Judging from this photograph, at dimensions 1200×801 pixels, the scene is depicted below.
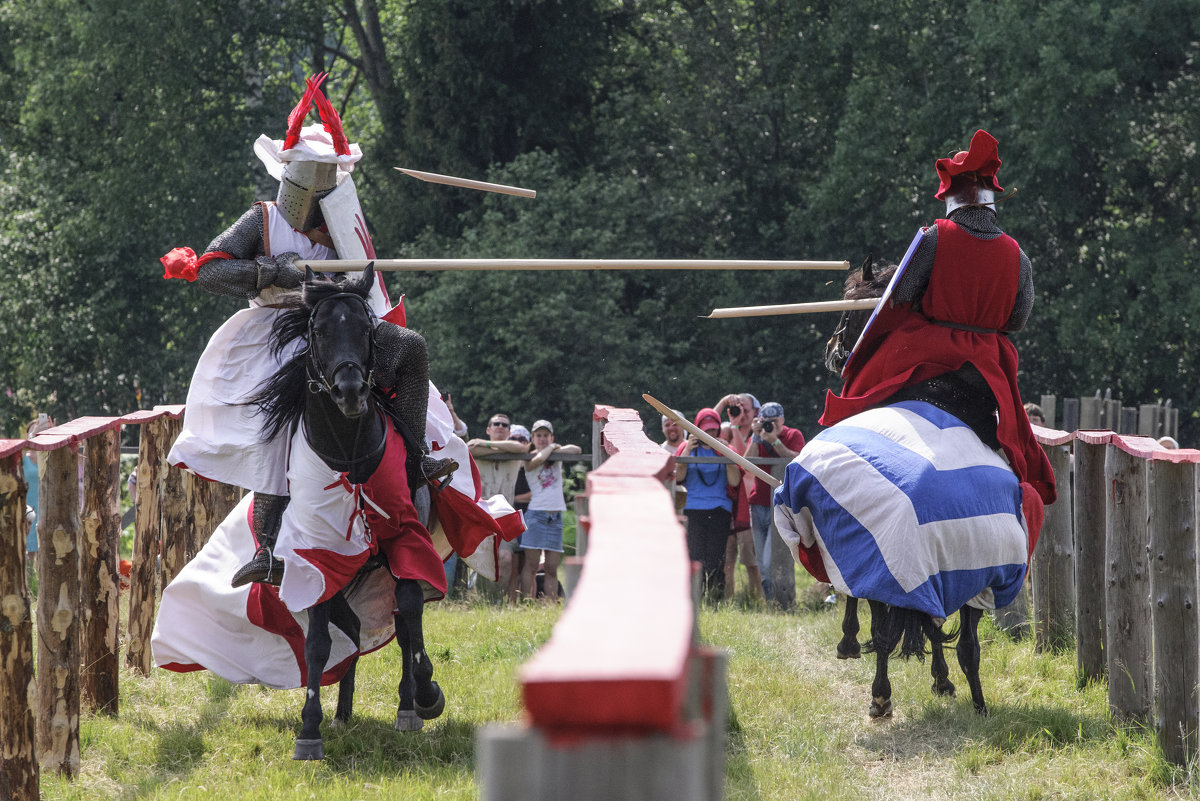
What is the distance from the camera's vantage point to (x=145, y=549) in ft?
25.2

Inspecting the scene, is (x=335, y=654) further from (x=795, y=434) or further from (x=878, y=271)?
(x=795, y=434)

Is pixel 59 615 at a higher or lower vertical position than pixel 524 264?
lower

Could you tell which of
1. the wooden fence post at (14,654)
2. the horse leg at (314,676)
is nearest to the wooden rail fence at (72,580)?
the wooden fence post at (14,654)

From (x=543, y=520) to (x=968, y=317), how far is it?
5.65 m

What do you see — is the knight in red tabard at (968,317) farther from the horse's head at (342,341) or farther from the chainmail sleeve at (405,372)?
the horse's head at (342,341)

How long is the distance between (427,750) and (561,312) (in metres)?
12.9

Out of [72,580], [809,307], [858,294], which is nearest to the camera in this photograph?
[72,580]

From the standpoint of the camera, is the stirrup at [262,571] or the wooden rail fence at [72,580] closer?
the wooden rail fence at [72,580]

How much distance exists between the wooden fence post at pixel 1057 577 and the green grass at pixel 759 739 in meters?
0.18

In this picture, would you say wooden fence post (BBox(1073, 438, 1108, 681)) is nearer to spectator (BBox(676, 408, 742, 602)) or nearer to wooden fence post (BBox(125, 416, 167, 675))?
spectator (BBox(676, 408, 742, 602))

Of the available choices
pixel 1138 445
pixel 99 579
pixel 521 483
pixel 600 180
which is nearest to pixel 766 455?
pixel 521 483

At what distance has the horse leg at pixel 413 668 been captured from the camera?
601cm

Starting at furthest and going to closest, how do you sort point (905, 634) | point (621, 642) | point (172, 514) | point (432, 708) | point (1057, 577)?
1. point (172, 514)
2. point (1057, 577)
3. point (432, 708)
4. point (905, 634)
5. point (621, 642)

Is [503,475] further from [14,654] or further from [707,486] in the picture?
[14,654]
